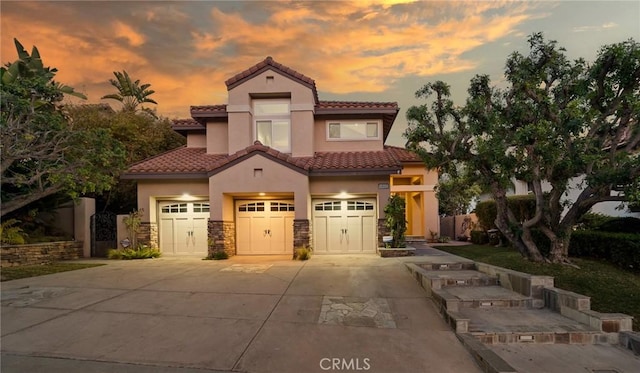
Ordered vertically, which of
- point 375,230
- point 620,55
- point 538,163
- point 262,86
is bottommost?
point 375,230

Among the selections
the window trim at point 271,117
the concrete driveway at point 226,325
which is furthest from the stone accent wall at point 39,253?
the window trim at point 271,117

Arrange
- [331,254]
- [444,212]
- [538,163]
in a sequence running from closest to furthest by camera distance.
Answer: [538,163]
[331,254]
[444,212]

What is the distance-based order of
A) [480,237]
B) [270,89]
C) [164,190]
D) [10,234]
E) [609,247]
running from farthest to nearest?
[480,237] < [270,89] < [164,190] < [10,234] < [609,247]

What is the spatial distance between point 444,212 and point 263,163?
2501cm

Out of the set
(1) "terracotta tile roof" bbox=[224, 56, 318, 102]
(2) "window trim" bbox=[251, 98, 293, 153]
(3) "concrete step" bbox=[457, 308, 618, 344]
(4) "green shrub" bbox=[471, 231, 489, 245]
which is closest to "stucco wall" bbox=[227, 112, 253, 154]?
(2) "window trim" bbox=[251, 98, 293, 153]

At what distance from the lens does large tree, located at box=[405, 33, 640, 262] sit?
770 cm

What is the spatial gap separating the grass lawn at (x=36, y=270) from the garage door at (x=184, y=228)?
9.30 ft

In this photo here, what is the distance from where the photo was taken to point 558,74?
8.84 metres

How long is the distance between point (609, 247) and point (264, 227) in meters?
11.5

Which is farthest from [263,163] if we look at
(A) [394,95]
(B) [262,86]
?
(A) [394,95]

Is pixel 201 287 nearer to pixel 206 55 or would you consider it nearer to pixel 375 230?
pixel 375 230

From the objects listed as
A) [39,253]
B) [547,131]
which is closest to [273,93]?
[547,131]

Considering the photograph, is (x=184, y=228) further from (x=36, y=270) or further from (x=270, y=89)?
(x=270, y=89)

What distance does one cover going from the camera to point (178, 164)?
13898 mm
